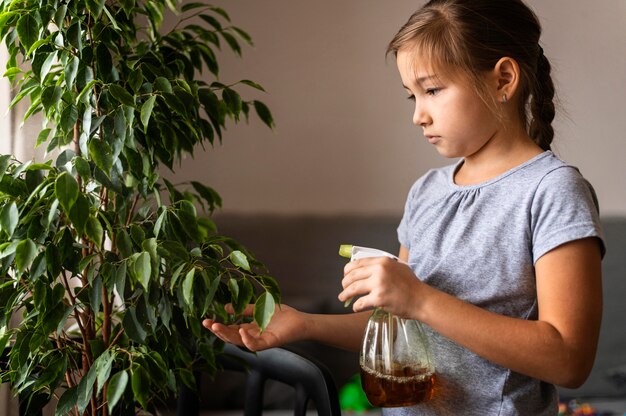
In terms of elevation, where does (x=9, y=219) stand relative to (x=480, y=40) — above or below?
below

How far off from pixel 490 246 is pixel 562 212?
12 cm

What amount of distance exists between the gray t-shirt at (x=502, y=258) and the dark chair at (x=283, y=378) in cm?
17

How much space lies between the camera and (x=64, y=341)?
1.24 metres

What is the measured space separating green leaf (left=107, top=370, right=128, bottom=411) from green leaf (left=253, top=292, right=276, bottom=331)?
22cm

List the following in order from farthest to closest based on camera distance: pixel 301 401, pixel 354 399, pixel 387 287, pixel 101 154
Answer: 1. pixel 354 399
2. pixel 301 401
3. pixel 101 154
4. pixel 387 287

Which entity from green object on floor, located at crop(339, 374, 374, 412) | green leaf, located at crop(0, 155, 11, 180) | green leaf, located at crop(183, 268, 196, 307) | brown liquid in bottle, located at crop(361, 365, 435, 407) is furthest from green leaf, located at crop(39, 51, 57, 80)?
green object on floor, located at crop(339, 374, 374, 412)

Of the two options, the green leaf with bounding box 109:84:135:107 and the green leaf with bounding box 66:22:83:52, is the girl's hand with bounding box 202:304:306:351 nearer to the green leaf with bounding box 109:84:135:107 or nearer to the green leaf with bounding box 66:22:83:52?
the green leaf with bounding box 109:84:135:107

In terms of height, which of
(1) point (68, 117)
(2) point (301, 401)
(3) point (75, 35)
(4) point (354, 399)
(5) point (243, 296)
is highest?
(3) point (75, 35)

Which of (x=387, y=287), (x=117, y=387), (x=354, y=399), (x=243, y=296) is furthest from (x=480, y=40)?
(x=354, y=399)

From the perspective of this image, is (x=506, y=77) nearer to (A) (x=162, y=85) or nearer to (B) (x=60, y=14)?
(A) (x=162, y=85)

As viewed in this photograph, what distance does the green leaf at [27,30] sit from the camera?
1.04 meters

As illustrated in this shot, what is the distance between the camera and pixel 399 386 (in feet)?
3.18

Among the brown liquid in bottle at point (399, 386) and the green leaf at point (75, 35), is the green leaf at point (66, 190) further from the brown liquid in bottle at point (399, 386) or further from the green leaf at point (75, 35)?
the brown liquid in bottle at point (399, 386)

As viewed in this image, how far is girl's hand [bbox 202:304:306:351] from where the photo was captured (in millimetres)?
1056
